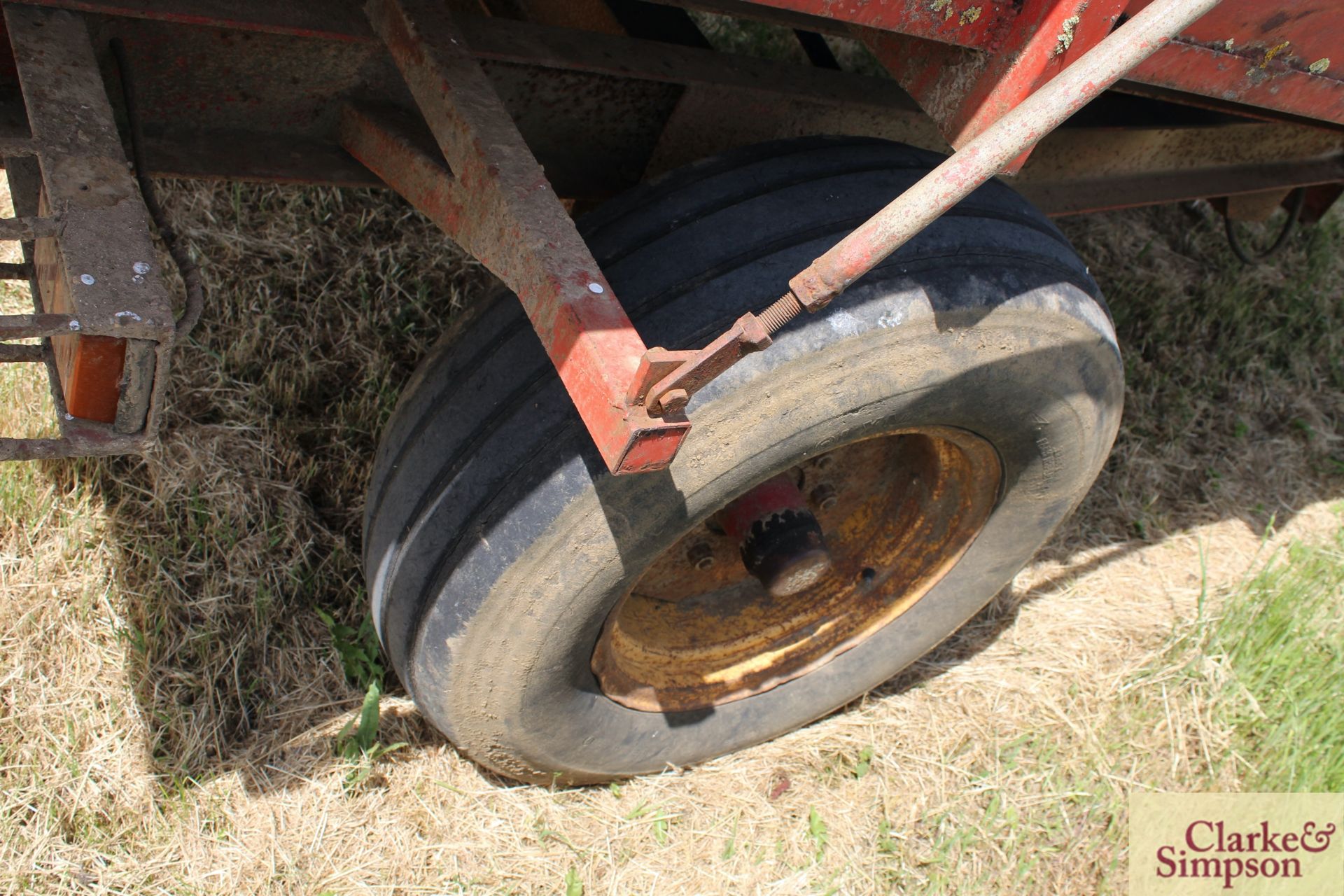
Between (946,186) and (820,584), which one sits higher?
(946,186)

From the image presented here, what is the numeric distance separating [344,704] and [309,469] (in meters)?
0.55

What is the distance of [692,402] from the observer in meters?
1.52

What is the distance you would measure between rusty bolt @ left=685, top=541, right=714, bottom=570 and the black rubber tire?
394 millimetres

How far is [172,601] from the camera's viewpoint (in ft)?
7.08

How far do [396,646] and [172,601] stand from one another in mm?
625

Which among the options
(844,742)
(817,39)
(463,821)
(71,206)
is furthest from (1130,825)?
(71,206)

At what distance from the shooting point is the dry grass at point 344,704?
2.00 metres

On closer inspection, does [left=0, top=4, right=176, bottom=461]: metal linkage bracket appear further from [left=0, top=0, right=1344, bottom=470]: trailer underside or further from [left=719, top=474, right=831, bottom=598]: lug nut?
[left=719, top=474, right=831, bottom=598]: lug nut

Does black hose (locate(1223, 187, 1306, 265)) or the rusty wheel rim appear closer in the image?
the rusty wheel rim

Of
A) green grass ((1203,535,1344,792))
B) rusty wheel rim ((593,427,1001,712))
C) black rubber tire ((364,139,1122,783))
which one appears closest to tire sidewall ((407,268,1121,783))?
black rubber tire ((364,139,1122,783))

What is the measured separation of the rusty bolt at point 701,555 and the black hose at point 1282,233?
83.7 inches

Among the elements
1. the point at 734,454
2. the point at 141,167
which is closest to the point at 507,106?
the point at 141,167

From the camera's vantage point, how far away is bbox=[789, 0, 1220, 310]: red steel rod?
1.15 meters

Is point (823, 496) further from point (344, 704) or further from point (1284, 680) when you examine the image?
point (1284, 680)
